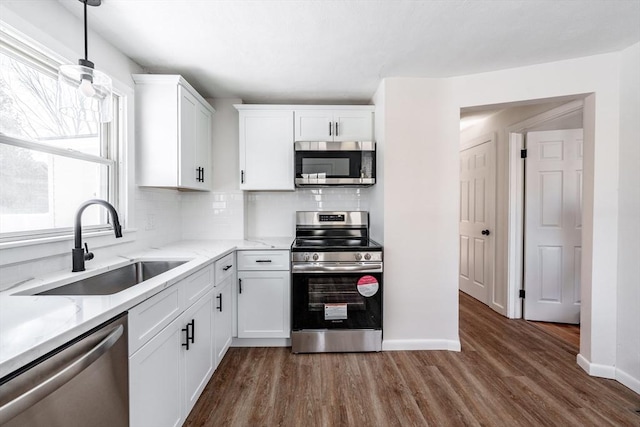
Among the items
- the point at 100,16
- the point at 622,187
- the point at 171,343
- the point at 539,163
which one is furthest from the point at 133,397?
the point at 539,163

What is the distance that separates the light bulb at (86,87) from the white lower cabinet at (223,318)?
1337 millimetres

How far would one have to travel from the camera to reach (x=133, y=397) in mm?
1084

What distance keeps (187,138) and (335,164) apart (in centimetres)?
128

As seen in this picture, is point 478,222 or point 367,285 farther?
point 478,222

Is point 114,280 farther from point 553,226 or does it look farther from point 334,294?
point 553,226

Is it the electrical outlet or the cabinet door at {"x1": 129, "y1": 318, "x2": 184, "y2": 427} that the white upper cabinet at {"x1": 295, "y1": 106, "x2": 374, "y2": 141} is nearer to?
the electrical outlet

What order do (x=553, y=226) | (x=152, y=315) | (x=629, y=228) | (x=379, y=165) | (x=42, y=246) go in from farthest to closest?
1. (x=553, y=226)
2. (x=379, y=165)
3. (x=629, y=228)
4. (x=42, y=246)
5. (x=152, y=315)

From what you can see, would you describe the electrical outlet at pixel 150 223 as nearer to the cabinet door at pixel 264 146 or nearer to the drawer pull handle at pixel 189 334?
the cabinet door at pixel 264 146

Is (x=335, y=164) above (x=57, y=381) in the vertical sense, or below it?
above

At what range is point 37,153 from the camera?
1437 millimetres

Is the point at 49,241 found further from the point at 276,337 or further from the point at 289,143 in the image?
the point at 289,143

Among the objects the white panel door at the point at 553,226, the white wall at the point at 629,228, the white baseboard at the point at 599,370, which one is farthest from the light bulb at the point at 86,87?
the white panel door at the point at 553,226

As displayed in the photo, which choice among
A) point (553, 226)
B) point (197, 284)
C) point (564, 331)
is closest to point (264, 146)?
point (197, 284)

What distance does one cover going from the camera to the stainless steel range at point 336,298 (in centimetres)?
229
